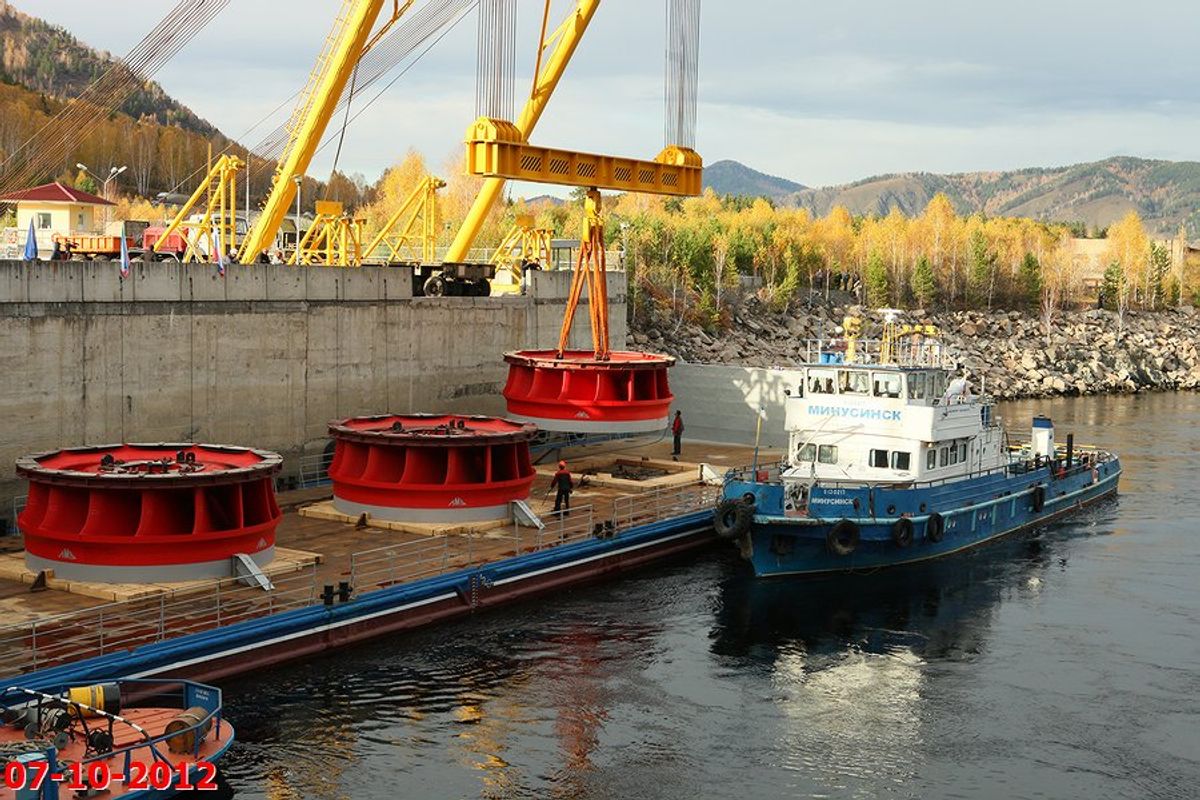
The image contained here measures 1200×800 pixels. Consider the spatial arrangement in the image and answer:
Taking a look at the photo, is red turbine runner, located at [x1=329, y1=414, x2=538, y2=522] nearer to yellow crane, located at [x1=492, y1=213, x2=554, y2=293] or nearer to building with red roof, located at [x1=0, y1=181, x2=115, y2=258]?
yellow crane, located at [x1=492, y1=213, x2=554, y2=293]

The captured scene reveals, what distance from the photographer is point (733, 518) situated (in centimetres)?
3425

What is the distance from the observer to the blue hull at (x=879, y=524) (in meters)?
34.7

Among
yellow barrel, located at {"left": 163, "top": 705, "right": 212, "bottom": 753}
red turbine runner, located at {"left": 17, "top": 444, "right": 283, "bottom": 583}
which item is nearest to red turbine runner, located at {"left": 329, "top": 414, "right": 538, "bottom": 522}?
red turbine runner, located at {"left": 17, "top": 444, "right": 283, "bottom": 583}

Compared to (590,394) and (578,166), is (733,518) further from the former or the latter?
(578,166)

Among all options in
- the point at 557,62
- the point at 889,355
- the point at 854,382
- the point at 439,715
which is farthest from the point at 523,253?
the point at 439,715

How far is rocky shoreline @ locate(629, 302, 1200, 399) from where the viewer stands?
300 feet

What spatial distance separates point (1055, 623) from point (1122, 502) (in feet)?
60.0

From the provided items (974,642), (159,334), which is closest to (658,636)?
(974,642)

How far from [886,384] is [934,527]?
4.20 meters

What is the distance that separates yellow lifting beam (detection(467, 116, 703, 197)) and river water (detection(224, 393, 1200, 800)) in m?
12.5

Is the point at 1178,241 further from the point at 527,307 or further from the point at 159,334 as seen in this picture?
the point at 159,334

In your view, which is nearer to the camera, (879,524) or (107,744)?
(107,744)

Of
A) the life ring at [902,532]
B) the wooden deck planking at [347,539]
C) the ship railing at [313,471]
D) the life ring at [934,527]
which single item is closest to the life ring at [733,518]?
the wooden deck planking at [347,539]

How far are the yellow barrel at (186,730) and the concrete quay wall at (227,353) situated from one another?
14.8 meters
